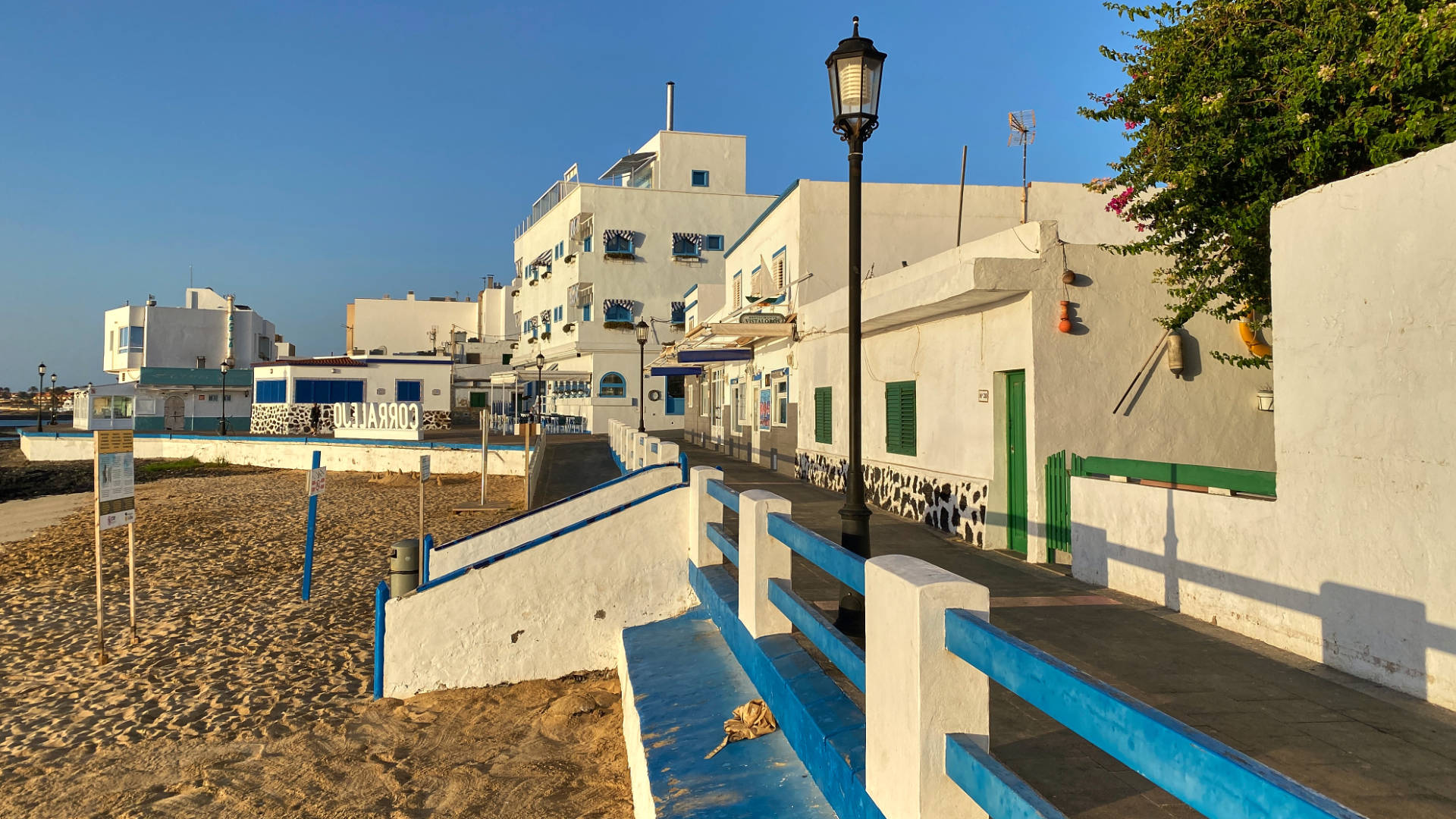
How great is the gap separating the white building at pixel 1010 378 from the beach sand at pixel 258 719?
17.6 feet

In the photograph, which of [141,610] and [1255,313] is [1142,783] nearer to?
[1255,313]

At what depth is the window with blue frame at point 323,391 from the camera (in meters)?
35.8

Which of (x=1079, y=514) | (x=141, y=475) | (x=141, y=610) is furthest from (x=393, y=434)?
(x=1079, y=514)

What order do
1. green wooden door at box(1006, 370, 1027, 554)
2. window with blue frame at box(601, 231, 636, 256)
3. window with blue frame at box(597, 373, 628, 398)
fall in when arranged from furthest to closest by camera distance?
window with blue frame at box(601, 231, 636, 256) → window with blue frame at box(597, 373, 628, 398) → green wooden door at box(1006, 370, 1027, 554)

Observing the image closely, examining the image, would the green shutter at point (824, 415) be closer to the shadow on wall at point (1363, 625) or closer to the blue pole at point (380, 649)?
the shadow on wall at point (1363, 625)

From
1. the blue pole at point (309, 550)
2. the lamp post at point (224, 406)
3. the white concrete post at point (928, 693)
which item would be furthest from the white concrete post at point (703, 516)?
the lamp post at point (224, 406)

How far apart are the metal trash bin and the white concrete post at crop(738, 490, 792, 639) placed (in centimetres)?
442

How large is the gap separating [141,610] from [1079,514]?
457 inches

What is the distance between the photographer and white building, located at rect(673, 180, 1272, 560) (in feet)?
30.0

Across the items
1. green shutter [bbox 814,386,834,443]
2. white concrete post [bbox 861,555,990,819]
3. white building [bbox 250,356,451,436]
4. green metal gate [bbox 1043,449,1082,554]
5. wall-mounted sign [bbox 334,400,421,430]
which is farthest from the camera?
white building [bbox 250,356,451,436]

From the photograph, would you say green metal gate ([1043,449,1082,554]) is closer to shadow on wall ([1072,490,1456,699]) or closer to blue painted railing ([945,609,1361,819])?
shadow on wall ([1072,490,1456,699])

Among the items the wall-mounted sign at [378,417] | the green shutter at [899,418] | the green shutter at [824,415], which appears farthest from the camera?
the wall-mounted sign at [378,417]

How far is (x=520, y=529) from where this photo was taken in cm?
1012

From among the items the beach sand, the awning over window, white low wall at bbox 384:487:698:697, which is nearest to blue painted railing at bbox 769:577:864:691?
the beach sand
